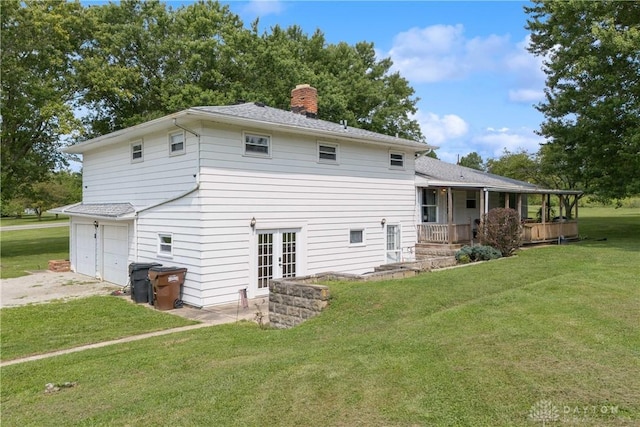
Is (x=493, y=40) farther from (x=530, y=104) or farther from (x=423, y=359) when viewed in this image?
(x=423, y=359)

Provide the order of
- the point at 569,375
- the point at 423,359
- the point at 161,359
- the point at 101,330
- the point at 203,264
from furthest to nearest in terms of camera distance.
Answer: the point at 203,264
the point at 101,330
the point at 161,359
the point at 423,359
the point at 569,375

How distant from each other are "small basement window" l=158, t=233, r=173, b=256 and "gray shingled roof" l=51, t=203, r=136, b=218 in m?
1.61

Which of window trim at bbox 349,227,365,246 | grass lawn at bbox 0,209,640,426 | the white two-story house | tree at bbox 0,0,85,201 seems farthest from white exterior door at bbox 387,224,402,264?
tree at bbox 0,0,85,201

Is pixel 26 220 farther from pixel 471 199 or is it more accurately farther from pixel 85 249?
pixel 471 199

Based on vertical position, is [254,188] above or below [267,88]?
below

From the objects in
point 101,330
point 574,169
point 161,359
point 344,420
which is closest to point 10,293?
point 101,330

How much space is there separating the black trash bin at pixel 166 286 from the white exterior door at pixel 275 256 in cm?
212

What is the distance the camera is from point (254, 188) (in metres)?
12.2

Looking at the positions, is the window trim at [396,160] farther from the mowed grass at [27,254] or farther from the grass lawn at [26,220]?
the grass lawn at [26,220]

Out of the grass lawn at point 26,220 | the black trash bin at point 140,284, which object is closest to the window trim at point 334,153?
the black trash bin at point 140,284

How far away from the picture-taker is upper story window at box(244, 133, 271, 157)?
12.1 meters

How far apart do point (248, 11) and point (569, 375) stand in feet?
108

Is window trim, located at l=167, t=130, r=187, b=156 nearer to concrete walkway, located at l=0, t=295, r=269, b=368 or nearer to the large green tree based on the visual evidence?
concrete walkway, located at l=0, t=295, r=269, b=368

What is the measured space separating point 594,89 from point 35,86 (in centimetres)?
2729
